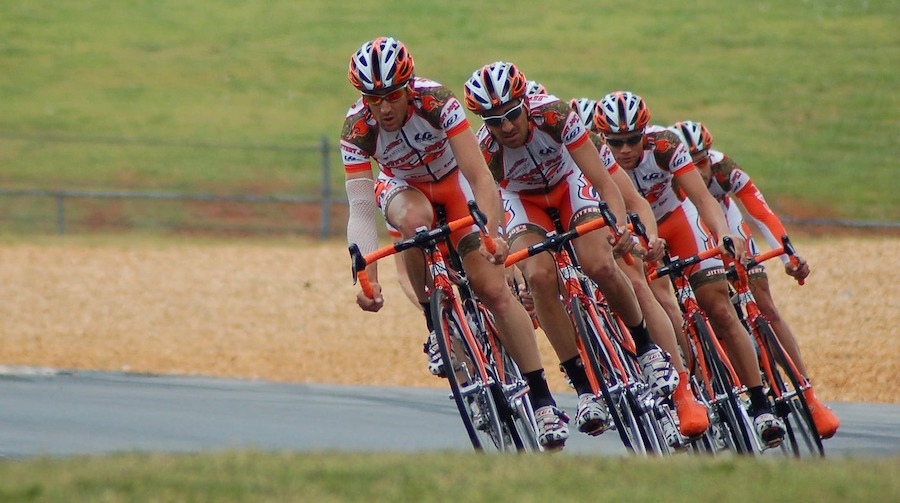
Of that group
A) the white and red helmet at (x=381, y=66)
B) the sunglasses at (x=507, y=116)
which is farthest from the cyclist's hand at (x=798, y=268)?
the white and red helmet at (x=381, y=66)

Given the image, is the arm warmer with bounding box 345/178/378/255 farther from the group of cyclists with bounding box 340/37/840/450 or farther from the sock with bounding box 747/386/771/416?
the sock with bounding box 747/386/771/416

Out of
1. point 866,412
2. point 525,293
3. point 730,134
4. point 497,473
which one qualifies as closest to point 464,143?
point 525,293

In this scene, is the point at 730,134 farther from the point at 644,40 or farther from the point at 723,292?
the point at 723,292

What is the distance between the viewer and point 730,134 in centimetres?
2816

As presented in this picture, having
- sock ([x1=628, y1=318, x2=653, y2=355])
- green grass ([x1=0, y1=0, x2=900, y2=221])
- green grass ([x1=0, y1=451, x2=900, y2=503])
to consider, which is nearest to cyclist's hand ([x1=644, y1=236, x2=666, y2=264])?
sock ([x1=628, y1=318, x2=653, y2=355])

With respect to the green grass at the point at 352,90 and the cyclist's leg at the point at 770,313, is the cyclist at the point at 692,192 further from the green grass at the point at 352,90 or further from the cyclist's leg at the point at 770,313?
the green grass at the point at 352,90

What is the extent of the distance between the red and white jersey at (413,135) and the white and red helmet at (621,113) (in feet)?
4.37

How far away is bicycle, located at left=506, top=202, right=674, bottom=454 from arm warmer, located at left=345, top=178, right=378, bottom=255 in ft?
3.07

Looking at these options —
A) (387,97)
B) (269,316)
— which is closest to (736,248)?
(387,97)

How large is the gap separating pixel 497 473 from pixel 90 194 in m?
17.6

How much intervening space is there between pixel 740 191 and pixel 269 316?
26.1ft

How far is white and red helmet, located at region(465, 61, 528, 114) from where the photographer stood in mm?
7117

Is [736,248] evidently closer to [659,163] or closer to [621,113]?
[659,163]

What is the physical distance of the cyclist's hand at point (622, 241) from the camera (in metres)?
7.21
